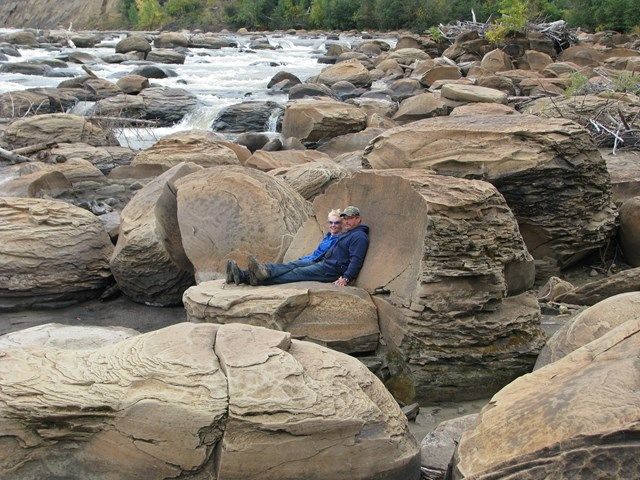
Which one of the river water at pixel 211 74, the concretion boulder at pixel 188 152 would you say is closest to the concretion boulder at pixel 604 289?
the concretion boulder at pixel 188 152

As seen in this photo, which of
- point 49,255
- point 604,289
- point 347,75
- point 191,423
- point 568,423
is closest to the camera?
point 568,423

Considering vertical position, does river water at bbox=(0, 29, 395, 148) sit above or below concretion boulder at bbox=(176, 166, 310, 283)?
below

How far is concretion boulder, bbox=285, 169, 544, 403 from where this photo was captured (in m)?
5.95

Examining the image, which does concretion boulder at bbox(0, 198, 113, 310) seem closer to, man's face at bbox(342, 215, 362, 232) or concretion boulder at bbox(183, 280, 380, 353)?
concretion boulder at bbox(183, 280, 380, 353)

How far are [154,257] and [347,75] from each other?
14521 mm

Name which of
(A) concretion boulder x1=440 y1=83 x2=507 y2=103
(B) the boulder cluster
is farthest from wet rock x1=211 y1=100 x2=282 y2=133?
(B) the boulder cluster

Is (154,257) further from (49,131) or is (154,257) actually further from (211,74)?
(211,74)

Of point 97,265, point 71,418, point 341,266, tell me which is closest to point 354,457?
point 71,418

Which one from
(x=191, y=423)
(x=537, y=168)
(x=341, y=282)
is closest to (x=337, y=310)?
(x=341, y=282)

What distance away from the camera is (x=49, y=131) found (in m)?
14.3

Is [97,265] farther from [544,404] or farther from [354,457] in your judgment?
[544,404]

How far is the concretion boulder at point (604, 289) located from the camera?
715 cm

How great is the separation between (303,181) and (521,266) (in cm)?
356

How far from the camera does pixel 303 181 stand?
30.8 ft
